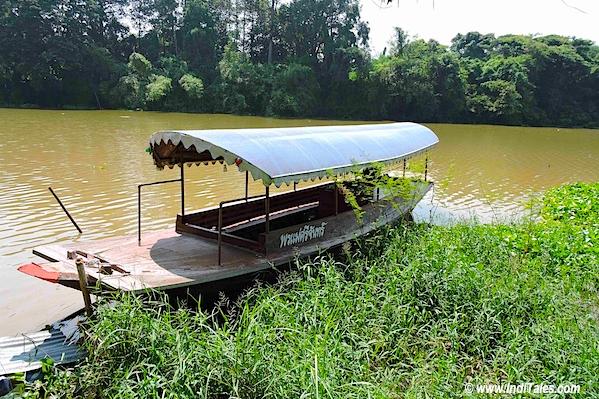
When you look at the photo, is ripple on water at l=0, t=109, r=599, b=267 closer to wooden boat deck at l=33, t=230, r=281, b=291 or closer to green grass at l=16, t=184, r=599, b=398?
green grass at l=16, t=184, r=599, b=398

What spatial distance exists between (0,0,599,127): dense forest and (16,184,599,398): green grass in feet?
97.8

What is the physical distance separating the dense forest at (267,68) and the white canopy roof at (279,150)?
27.5 metres

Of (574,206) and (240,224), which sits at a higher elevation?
(240,224)

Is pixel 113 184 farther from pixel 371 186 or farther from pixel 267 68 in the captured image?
pixel 267 68

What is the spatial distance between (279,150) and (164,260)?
1591 millimetres

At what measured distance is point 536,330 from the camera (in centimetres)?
386

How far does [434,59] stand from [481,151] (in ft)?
56.3

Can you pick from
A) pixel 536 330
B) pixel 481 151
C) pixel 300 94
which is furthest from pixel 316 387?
pixel 300 94

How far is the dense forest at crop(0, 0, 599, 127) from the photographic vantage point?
34116mm

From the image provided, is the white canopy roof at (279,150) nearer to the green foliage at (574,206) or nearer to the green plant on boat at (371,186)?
the green plant on boat at (371,186)

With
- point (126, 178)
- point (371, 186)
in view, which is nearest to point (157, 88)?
point (126, 178)

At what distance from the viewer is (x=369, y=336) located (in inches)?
155

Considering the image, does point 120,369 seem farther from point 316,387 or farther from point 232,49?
point 232,49

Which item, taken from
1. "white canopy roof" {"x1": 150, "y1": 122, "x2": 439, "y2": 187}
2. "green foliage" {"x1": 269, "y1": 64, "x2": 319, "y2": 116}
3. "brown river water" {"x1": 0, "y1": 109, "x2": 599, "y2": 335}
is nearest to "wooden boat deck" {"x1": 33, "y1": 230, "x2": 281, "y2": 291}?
"white canopy roof" {"x1": 150, "y1": 122, "x2": 439, "y2": 187}
